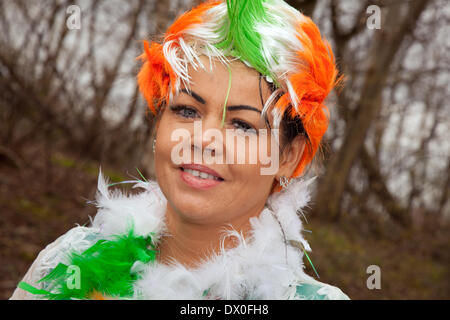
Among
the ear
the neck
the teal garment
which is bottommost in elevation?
the teal garment

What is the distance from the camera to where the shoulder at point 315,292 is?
145cm

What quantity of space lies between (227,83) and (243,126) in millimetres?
151

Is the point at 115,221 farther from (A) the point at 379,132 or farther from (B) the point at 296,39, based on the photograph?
(A) the point at 379,132

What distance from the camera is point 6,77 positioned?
19.3 ft

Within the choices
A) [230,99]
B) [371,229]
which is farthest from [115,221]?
[371,229]

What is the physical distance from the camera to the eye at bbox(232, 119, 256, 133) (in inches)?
56.8

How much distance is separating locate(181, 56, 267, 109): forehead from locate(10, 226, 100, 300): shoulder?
0.79 meters

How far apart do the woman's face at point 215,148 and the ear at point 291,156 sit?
14 cm

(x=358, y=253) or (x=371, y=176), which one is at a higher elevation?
(x=371, y=176)

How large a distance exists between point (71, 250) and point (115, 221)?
196mm

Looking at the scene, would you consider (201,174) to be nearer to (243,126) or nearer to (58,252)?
(243,126)

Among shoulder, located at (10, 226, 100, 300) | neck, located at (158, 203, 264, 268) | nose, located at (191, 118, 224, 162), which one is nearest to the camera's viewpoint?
nose, located at (191, 118, 224, 162)

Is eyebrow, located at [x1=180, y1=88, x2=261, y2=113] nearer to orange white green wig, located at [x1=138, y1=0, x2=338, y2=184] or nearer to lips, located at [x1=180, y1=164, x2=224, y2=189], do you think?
orange white green wig, located at [x1=138, y1=0, x2=338, y2=184]

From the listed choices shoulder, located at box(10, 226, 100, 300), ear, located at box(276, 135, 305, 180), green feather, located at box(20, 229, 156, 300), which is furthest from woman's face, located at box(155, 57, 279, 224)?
shoulder, located at box(10, 226, 100, 300)
